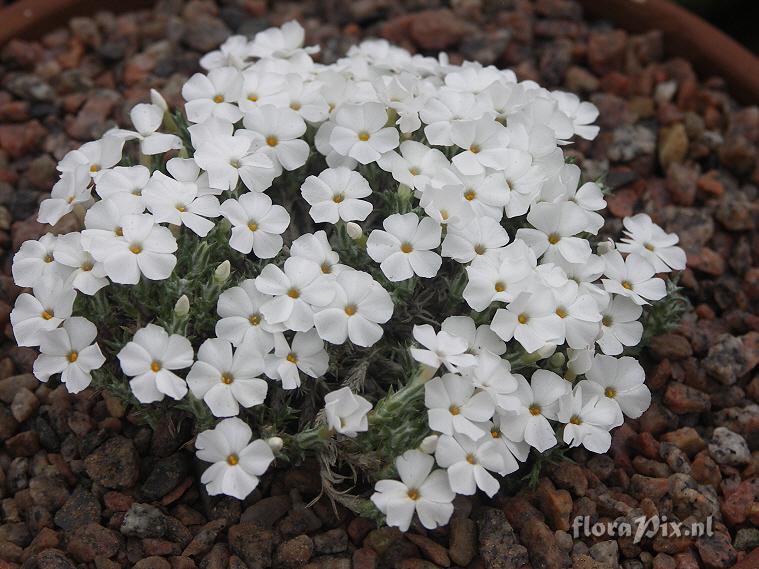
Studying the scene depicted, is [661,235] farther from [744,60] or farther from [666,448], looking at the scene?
[744,60]

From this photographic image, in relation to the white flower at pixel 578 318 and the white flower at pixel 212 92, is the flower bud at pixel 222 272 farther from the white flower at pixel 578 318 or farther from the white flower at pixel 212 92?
the white flower at pixel 578 318

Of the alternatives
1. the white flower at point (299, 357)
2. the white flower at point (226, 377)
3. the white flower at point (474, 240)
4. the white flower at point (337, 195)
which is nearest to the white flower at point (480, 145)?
the white flower at point (474, 240)

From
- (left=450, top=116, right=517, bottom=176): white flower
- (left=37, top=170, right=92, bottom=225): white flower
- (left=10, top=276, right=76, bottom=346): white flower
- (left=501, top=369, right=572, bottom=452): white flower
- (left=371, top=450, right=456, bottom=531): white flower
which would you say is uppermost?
(left=450, top=116, right=517, bottom=176): white flower

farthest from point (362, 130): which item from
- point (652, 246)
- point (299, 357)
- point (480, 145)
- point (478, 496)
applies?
point (478, 496)

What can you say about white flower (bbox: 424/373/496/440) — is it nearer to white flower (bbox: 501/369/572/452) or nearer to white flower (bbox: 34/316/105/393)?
white flower (bbox: 501/369/572/452)

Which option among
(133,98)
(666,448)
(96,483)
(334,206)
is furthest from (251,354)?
(133,98)

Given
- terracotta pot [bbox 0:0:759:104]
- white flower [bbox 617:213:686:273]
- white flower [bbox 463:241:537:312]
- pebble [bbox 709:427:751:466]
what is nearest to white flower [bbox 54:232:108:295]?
white flower [bbox 463:241:537:312]
